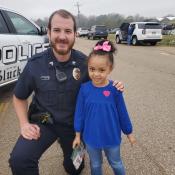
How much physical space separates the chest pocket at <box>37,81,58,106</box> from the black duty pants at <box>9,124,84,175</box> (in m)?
0.23

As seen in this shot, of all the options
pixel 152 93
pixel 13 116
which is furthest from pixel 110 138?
pixel 152 93

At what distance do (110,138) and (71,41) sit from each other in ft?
3.06

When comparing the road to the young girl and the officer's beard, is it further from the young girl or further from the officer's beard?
the officer's beard

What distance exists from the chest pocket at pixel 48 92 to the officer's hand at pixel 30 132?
259 mm

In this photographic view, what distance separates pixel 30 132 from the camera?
3.17 m

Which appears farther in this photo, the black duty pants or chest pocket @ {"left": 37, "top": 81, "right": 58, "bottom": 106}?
chest pocket @ {"left": 37, "top": 81, "right": 58, "bottom": 106}

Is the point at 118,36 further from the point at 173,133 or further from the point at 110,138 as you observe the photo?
the point at 110,138

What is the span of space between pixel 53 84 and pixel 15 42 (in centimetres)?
349

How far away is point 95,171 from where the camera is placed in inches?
132

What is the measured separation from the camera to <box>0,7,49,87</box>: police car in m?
6.31

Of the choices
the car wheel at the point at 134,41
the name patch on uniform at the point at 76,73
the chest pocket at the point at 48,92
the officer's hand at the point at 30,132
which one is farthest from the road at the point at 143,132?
the car wheel at the point at 134,41

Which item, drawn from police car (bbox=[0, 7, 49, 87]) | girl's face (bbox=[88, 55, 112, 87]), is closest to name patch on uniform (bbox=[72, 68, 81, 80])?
girl's face (bbox=[88, 55, 112, 87])

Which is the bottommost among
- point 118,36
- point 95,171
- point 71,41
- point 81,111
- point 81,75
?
point 118,36

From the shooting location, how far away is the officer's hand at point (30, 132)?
3156 millimetres
